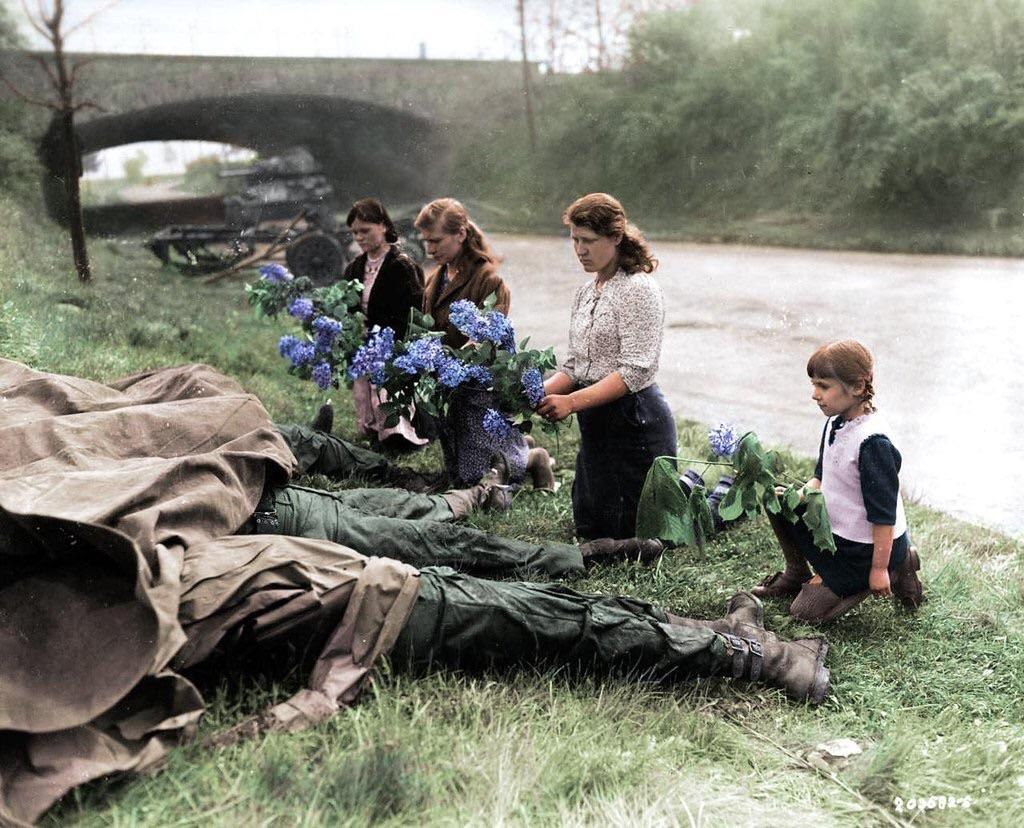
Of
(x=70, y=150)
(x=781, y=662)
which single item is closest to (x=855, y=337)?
(x=781, y=662)

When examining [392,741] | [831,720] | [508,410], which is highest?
[508,410]

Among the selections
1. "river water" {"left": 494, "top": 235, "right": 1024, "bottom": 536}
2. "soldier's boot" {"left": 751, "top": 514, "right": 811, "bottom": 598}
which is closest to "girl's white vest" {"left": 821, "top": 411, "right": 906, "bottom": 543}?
"soldier's boot" {"left": 751, "top": 514, "right": 811, "bottom": 598}

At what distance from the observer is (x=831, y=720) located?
2.78 m

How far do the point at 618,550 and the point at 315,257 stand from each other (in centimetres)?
731

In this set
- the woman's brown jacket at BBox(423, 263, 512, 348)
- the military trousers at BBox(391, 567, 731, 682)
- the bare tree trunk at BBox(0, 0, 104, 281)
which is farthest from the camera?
the bare tree trunk at BBox(0, 0, 104, 281)

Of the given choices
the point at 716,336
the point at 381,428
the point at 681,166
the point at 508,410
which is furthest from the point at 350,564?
the point at 681,166

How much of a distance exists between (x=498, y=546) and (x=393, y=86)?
733 cm

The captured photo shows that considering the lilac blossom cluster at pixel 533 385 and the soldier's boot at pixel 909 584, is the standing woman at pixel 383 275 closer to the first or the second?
the lilac blossom cluster at pixel 533 385

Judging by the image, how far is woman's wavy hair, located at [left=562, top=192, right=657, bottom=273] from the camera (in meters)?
3.46

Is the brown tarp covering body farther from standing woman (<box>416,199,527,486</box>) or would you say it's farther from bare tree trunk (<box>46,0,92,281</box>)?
bare tree trunk (<box>46,0,92,281</box>)

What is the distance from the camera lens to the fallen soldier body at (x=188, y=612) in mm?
2207

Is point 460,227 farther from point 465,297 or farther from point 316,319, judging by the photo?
point 316,319

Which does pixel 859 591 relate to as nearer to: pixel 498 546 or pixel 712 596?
pixel 712 596

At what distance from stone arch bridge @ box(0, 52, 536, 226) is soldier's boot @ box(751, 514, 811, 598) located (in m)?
7.08
